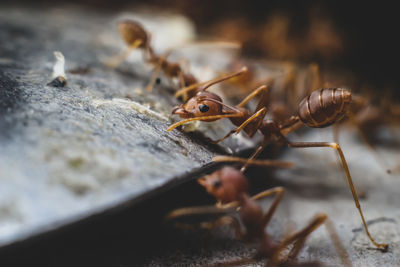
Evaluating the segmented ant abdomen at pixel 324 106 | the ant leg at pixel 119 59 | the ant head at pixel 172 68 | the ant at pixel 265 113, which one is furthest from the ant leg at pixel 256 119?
the ant leg at pixel 119 59

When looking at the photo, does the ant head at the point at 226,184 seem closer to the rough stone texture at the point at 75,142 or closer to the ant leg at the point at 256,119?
the rough stone texture at the point at 75,142

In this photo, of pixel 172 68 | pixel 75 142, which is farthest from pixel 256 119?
pixel 75 142

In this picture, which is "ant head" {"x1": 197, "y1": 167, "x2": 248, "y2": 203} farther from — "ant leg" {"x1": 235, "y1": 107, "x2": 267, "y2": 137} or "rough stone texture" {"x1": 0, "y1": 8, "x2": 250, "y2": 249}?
"ant leg" {"x1": 235, "y1": 107, "x2": 267, "y2": 137}

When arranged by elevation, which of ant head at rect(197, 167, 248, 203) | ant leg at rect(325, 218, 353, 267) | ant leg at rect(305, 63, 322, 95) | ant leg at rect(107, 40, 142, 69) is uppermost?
ant leg at rect(107, 40, 142, 69)

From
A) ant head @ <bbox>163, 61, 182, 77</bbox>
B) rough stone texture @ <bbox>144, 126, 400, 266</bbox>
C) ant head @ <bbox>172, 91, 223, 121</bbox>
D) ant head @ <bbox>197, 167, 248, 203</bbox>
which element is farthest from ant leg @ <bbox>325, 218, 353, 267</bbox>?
ant head @ <bbox>163, 61, 182, 77</bbox>

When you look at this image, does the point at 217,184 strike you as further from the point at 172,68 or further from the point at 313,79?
the point at 313,79

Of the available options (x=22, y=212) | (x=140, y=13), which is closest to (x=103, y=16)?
(x=140, y=13)

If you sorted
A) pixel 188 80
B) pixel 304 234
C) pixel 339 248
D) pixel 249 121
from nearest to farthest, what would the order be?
1. pixel 304 234
2. pixel 339 248
3. pixel 249 121
4. pixel 188 80
